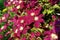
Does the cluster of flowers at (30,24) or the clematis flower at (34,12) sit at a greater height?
the clematis flower at (34,12)

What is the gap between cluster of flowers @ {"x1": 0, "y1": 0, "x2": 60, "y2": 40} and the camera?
2.65m

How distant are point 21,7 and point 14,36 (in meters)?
0.47

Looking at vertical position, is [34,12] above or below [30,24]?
above

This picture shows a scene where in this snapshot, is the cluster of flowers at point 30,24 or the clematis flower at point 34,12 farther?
the clematis flower at point 34,12

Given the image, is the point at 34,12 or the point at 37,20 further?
the point at 34,12

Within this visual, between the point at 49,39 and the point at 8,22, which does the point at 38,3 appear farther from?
the point at 49,39

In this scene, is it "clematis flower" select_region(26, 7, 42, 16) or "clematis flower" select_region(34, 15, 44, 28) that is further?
"clematis flower" select_region(26, 7, 42, 16)

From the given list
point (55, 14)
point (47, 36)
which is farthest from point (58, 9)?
point (47, 36)

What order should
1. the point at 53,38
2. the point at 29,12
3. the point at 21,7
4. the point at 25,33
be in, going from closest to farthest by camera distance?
the point at 53,38, the point at 25,33, the point at 29,12, the point at 21,7

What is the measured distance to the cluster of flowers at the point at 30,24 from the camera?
2648 millimetres

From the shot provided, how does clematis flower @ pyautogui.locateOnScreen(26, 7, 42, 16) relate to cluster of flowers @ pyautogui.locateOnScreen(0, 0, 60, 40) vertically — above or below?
above

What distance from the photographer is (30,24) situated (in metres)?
2.79

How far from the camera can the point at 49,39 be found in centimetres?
251

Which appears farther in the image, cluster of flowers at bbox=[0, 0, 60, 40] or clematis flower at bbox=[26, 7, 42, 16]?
clematis flower at bbox=[26, 7, 42, 16]
